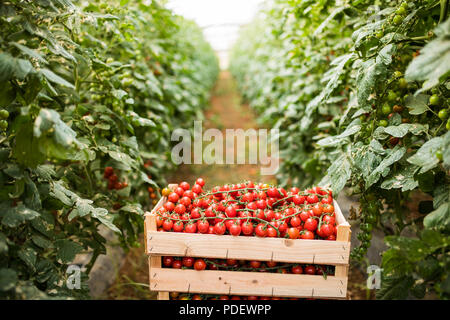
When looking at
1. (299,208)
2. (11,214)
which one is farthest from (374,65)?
(11,214)

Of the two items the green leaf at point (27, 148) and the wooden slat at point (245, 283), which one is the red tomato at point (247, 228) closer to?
the wooden slat at point (245, 283)

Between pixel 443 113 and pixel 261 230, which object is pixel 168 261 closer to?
pixel 261 230

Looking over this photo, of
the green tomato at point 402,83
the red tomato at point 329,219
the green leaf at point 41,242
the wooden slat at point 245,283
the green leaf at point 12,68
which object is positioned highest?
the green tomato at point 402,83

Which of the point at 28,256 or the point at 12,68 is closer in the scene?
the point at 12,68

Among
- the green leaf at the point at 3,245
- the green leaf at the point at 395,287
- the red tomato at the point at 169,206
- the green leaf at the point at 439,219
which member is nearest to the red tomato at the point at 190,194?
the red tomato at the point at 169,206

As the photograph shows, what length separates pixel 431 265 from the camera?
1.25 meters

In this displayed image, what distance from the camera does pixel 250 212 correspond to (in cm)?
166

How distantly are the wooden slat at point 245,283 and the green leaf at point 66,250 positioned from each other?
1.18 ft

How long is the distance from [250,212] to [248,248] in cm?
19

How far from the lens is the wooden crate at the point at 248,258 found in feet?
4.95

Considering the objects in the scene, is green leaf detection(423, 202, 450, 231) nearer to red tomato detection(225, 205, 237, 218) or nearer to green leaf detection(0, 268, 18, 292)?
red tomato detection(225, 205, 237, 218)

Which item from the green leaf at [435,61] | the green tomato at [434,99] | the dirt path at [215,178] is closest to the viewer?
the green leaf at [435,61]

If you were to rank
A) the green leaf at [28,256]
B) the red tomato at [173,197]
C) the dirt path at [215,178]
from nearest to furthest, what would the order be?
1. the green leaf at [28,256]
2. the red tomato at [173,197]
3. the dirt path at [215,178]

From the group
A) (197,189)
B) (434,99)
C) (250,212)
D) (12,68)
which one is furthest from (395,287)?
(12,68)
